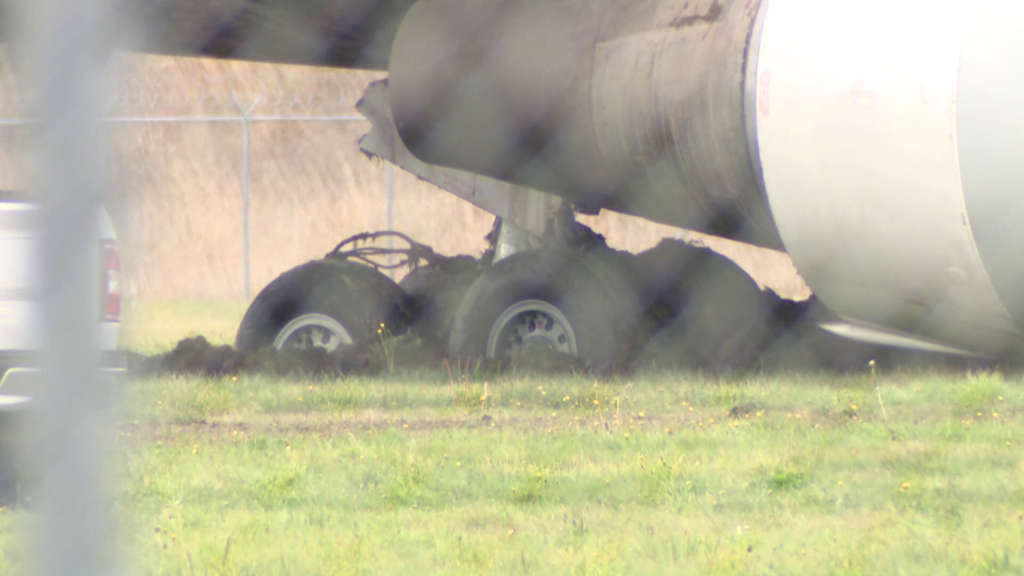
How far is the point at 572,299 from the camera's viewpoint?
231 inches

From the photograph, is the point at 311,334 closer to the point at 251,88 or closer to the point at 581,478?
the point at 581,478

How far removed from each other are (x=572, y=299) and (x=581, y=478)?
207 centimetres

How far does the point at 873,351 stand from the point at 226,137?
10334mm

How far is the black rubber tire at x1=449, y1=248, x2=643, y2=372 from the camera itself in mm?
5816

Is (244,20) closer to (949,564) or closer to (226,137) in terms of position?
(949,564)

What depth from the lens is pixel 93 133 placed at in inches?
43.2

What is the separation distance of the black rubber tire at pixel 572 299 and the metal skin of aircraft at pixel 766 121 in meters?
0.39

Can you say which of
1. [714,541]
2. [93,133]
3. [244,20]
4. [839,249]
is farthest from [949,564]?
[244,20]

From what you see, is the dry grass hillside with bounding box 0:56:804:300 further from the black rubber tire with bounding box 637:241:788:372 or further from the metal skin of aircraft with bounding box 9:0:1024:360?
the metal skin of aircraft with bounding box 9:0:1024:360

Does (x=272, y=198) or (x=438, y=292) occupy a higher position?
(x=272, y=198)

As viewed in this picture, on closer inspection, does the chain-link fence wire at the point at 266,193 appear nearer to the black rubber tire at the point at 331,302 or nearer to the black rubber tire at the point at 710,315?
the black rubber tire at the point at 331,302

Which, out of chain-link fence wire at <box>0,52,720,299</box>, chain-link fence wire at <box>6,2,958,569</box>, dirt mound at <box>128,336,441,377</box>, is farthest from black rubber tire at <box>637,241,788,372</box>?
chain-link fence wire at <box>0,52,720,299</box>

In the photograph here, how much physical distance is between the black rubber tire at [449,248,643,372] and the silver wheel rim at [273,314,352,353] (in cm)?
81

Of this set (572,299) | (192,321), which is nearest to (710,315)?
(572,299)
